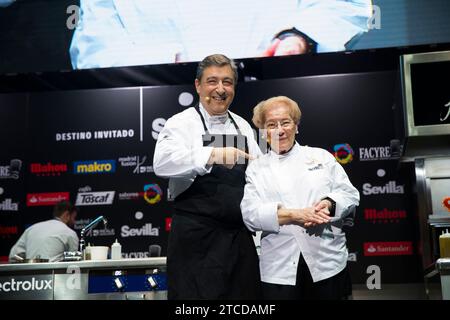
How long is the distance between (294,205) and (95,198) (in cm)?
372

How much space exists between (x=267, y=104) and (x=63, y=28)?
9.80 feet

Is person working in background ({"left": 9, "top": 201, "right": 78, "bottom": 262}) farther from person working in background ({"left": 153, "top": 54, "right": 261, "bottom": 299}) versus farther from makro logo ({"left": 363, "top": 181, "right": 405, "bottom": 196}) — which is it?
person working in background ({"left": 153, "top": 54, "right": 261, "bottom": 299})

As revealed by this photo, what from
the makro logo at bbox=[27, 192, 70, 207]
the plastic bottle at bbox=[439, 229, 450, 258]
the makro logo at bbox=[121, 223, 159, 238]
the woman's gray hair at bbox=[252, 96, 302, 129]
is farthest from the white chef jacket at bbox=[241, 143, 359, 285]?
the makro logo at bbox=[27, 192, 70, 207]

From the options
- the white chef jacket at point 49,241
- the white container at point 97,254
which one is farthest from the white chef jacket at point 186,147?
the white chef jacket at point 49,241

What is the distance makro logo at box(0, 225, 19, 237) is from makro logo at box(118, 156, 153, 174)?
43.2 inches

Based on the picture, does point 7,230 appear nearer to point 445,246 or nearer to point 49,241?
point 49,241

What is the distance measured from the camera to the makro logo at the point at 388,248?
4848 mm

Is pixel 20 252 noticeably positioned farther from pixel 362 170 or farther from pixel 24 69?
pixel 362 170

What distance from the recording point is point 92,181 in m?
5.43

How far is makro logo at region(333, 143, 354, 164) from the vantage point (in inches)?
200

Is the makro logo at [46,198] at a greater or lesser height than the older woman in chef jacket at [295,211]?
greater

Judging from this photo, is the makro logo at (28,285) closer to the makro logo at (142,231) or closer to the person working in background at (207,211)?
the person working in background at (207,211)

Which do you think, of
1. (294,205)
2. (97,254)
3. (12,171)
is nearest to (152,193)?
(12,171)

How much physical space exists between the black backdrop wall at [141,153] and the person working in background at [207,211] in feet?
9.94
